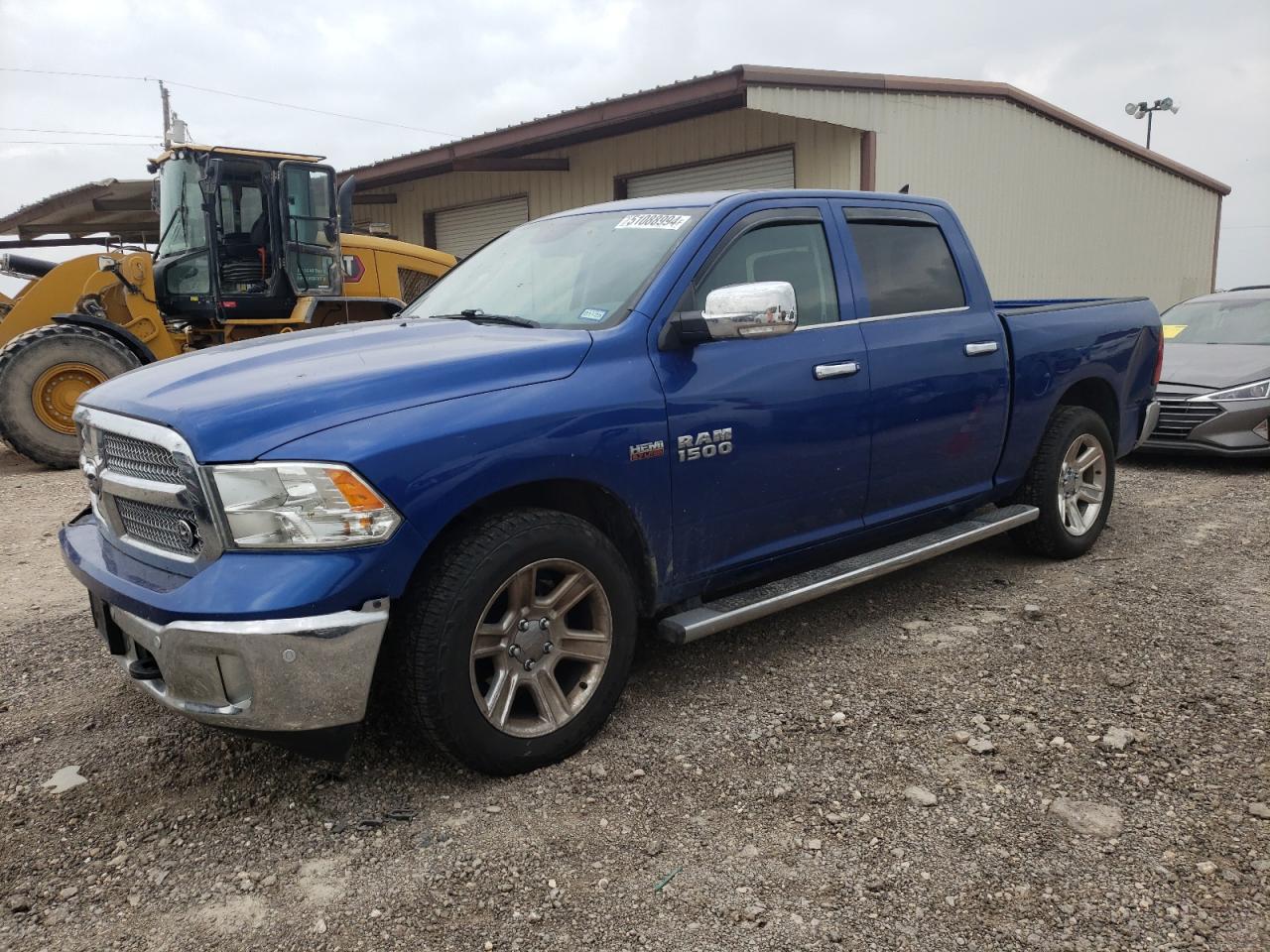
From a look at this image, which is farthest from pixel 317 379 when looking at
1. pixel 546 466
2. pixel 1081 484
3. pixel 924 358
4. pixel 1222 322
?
pixel 1222 322

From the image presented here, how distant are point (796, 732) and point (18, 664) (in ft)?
10.8

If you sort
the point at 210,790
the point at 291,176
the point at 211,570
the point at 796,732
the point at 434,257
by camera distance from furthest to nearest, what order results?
1. the point at 434,257
2. the point at 291,176
3. the point at 796,732
4. the point at 210,790
5. the point at 211,570

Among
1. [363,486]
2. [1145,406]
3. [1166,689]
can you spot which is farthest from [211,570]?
[1145,406]

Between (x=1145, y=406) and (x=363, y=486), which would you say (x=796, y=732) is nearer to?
(x=363, y=486)

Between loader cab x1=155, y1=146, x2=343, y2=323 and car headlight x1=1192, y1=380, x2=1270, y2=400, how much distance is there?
8135mm

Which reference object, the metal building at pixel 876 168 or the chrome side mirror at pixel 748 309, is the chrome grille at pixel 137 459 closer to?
the chrome side mirror at pixel 748 309

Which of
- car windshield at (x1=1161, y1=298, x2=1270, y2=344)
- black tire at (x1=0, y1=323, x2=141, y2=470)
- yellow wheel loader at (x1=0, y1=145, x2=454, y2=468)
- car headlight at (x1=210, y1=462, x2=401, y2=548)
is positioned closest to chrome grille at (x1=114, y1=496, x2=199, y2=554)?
car headlight at (x1=210, y1=462, x2=401, y2=548)

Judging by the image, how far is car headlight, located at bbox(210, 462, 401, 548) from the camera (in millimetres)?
2600

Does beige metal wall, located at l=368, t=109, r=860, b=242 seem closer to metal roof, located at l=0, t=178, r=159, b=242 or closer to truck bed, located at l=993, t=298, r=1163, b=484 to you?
metal roof, located at l=0, t=178, r=159, b=242

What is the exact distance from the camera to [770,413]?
11.8 feet

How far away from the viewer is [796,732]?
3.40 meters

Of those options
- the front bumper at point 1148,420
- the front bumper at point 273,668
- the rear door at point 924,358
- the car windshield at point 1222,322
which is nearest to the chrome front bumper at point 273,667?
the front bumper at point 273,668

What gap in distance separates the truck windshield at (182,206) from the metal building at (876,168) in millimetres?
5809

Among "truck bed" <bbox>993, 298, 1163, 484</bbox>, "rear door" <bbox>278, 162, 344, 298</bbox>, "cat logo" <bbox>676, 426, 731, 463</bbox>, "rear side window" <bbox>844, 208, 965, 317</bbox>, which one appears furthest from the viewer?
"rear door" <bbox>278, 162, 344, 298</bbox>
